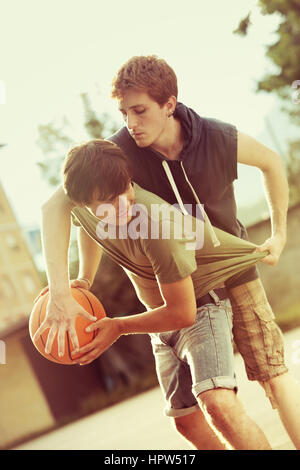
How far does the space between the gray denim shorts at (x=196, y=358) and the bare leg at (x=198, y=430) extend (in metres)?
0.07

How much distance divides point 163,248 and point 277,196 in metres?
0.90

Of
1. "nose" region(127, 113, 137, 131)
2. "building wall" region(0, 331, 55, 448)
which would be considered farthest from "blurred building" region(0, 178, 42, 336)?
"nose" region(127, 113, 137, 131)

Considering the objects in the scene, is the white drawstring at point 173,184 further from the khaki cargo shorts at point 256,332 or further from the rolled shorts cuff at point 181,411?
the rolled shorts cuff at point 181,411

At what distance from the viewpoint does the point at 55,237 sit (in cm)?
286

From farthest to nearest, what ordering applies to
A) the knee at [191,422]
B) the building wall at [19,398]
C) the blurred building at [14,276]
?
the blurred building at [14,276]
the building wall at [19,398]
the knee at [191,422]

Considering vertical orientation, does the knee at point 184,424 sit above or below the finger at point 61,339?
below

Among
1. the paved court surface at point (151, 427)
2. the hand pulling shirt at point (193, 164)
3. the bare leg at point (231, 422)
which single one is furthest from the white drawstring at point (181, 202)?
the paved court surface at point (151, 427)

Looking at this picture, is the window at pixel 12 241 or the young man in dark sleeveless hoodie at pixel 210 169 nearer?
the young man in dark sleeveless hoodie at pixel 210 169

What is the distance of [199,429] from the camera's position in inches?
122

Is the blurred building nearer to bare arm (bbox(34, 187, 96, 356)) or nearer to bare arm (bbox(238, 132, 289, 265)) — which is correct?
bare arm (bbox(238, 132, 289, 265))

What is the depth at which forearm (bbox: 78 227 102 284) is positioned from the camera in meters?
3.09

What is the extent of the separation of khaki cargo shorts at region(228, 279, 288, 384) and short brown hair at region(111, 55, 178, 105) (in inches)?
36.9

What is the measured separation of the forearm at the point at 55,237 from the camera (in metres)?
2.82
